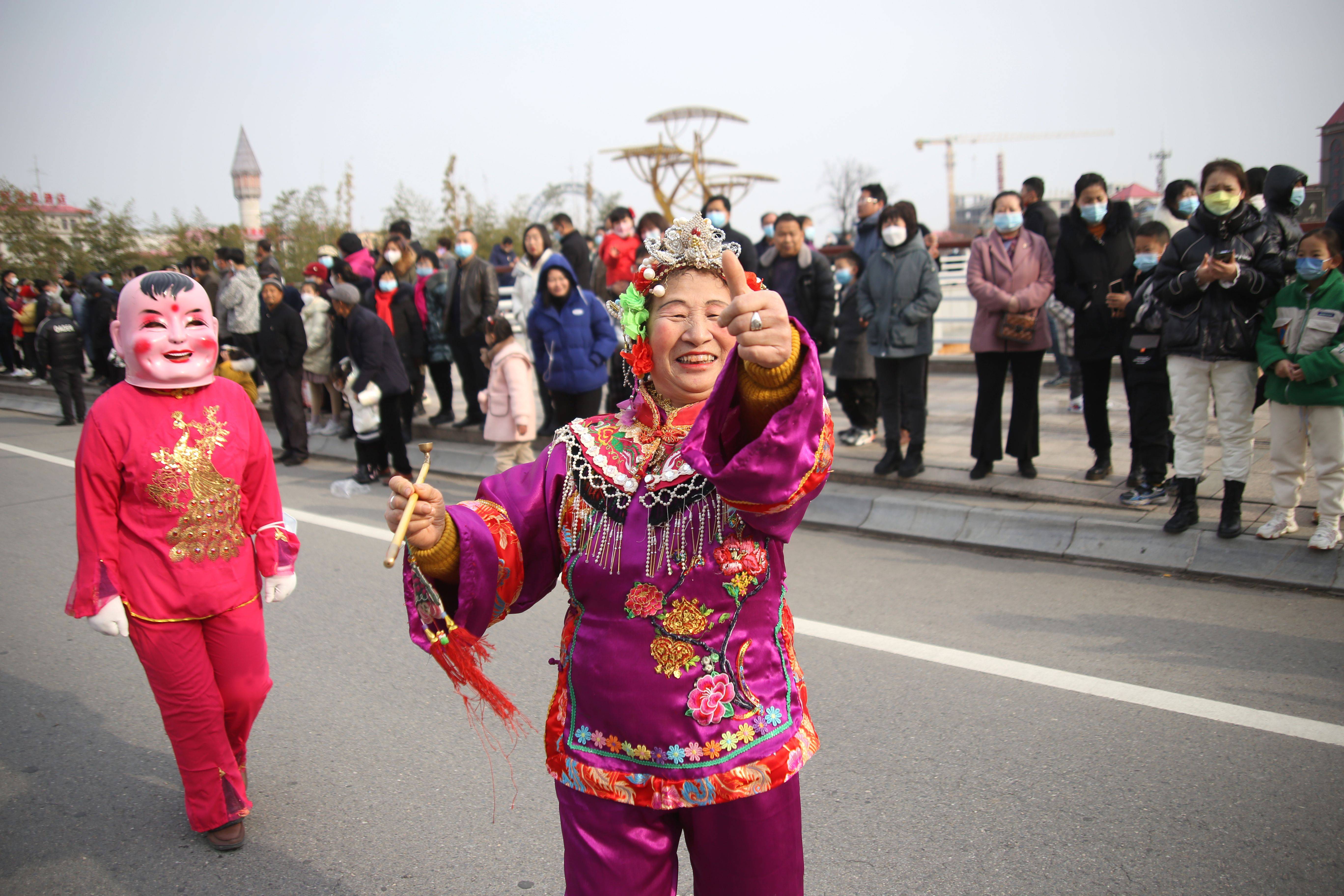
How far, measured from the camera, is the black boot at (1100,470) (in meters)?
6.52

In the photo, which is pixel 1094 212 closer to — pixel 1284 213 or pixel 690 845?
pixel 1284 213

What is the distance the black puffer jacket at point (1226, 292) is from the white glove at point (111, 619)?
5417mm

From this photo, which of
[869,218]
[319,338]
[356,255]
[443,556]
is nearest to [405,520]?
[443,556]

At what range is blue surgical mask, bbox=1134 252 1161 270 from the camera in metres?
6.30

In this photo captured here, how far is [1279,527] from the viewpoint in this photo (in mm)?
5227

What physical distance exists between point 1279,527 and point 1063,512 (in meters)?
1.19

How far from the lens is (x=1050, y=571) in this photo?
5.48m

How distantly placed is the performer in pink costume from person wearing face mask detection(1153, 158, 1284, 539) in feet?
16.1

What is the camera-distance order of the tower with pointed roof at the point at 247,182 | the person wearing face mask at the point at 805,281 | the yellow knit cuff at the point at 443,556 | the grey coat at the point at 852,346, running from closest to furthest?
the yellow knit cuff at the point at 443,556 → the person wearing face mask at the point at 805,281 → the grey coat at the point at 852,346 → the tower with pointed roof at the point at 247,182

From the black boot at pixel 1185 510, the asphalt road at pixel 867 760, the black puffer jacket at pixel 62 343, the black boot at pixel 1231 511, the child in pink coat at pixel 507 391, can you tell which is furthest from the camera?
the black puffer jacket at pixel 62 343

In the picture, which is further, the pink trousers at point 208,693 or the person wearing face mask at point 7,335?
the person wearing face mask at point 7,335

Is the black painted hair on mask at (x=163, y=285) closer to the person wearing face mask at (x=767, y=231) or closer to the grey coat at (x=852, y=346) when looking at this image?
the grey coat at (x=852, y=346)

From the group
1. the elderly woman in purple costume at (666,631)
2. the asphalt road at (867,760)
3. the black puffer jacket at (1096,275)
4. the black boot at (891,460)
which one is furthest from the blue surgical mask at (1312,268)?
the elderly woman in purple costume at (666,631)

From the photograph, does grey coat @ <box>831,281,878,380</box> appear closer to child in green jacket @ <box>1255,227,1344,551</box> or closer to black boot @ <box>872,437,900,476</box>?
black boot @ <box>872,437,900,476</box>
